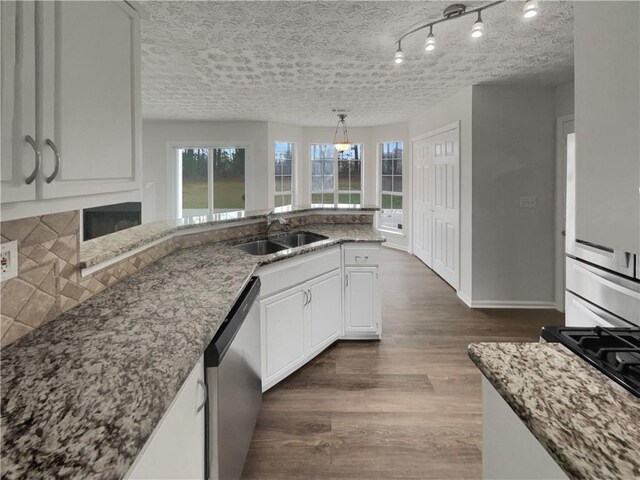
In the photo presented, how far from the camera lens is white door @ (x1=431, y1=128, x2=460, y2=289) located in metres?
4.72

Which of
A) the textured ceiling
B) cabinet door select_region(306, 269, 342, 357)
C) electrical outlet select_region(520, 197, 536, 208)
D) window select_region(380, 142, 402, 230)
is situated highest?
the textured ceiling

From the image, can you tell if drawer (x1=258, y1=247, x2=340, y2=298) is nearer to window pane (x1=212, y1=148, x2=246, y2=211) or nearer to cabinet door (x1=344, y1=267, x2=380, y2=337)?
cabinet door (x1=344, y1=267, x2=380, y2=337)

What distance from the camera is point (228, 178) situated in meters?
7.57

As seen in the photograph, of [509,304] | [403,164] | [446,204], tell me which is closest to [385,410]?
[509,304]

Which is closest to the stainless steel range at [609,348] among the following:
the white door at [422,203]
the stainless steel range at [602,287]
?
the stainless steel range at [602,287]

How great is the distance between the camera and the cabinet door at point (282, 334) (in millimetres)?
2271

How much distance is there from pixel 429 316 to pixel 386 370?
4.46 feet

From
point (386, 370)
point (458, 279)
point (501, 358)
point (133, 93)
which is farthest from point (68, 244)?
point (458, 279)

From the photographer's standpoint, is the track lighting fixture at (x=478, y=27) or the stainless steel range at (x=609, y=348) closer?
the stainless steel range at (x=609, y=348)

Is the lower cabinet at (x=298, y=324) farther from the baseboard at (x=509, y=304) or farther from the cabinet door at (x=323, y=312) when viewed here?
the baseboard at (x=509, y=304)

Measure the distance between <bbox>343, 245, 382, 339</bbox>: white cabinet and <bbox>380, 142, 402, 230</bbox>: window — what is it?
15.6 feet

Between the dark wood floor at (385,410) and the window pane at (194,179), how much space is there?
5310 millimetres

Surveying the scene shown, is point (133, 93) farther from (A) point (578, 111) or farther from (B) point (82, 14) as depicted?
(A) point (578, 111)

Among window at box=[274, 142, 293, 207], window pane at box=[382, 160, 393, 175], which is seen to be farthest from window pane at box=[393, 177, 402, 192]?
window at box=[274, 142, 293, 207]
